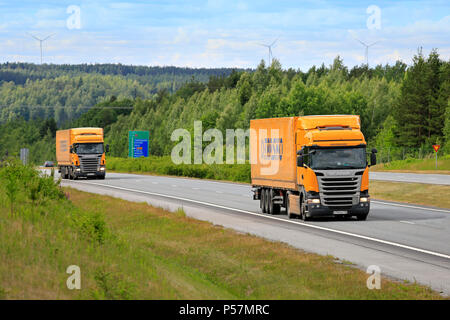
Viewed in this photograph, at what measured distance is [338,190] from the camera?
24.8 meters

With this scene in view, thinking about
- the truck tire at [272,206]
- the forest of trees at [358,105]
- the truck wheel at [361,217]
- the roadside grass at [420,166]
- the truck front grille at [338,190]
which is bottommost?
the roadside grass at [420,166]

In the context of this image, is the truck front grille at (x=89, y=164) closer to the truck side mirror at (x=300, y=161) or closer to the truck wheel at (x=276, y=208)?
the truck wheel at (x=276, y=208)

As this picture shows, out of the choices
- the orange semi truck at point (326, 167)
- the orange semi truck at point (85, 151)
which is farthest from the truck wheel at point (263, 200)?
the orange semi truck at point (85, 151)

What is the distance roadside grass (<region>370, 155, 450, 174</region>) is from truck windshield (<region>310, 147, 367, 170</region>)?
4438 cm

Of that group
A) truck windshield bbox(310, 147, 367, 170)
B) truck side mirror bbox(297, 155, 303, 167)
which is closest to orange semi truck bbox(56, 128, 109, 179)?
truck side mirror bbox(297, 155, 303, 167)

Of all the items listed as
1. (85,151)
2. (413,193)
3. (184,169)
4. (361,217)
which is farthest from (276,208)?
(184,169)

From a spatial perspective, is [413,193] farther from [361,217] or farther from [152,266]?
[152,266]

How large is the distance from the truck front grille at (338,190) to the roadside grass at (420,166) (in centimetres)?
4472

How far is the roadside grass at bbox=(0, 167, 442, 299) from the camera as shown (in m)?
9.87

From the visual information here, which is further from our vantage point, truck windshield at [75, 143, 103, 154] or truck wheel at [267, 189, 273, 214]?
truck windshield at [75, 143, 103, 154]

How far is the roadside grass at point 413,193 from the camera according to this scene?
121 ft

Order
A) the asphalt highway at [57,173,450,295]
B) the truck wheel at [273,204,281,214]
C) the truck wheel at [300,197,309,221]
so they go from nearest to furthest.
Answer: the asphalt highway at [57,173,450,295]
the truck wheel at [300,197,309,221]
the truck wheel at [273,204,281,214]

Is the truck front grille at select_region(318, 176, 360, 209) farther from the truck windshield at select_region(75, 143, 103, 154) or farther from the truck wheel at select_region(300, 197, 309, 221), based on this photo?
the truck windshield at select_region(75, 143, 103, 154)
